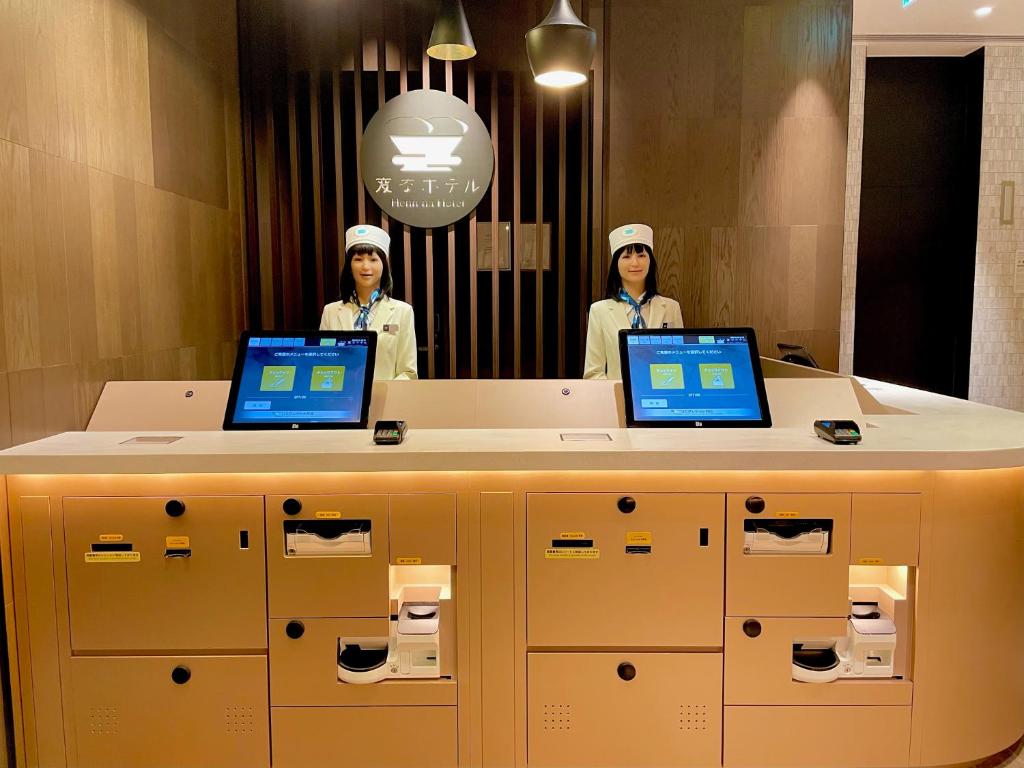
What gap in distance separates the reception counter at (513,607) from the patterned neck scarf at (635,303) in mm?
1514

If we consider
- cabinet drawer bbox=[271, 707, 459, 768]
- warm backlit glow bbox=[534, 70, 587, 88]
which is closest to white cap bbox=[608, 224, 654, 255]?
warm backlit glow bbox=[534, 70, 587, 88]

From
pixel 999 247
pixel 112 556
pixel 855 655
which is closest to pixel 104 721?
pixel 112 556

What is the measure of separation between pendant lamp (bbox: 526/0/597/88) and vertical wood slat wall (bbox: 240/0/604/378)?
2.72 feet

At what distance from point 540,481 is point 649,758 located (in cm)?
87

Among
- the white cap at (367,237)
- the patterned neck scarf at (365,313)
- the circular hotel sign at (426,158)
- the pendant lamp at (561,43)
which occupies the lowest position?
the patterned neck scarf at (365,313)

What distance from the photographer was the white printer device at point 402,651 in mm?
2008

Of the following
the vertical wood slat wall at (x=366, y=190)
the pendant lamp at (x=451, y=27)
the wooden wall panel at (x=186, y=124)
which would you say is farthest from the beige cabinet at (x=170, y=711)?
the pendant lamp at (x=451, y=27)

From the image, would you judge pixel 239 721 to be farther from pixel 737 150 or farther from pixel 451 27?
pixel 737 150

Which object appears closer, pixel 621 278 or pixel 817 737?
pixel 817 737

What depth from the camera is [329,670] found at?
6.61ft

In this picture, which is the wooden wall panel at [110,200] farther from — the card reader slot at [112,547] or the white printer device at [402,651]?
the white printer device at [402,651]

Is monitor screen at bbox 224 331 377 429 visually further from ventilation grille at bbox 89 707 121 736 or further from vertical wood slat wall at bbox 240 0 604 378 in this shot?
vertical wood slat wall at bbox 240 0 604 378

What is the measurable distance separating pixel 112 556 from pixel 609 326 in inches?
92.4

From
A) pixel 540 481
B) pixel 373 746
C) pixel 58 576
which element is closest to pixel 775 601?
pixel 540 481
